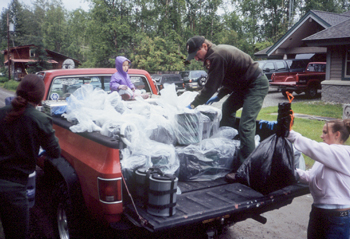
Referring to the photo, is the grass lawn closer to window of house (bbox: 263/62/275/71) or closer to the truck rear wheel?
the truck rear wheel

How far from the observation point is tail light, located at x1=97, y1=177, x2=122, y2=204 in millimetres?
2264

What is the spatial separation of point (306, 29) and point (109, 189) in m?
20.8

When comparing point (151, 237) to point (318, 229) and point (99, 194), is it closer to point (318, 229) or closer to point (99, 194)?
point (99, 194)

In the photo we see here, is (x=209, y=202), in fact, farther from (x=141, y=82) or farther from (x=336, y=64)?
(x=336, y=64)

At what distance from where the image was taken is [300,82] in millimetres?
15883

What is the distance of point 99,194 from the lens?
2.31m

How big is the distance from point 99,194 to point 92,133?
580mm

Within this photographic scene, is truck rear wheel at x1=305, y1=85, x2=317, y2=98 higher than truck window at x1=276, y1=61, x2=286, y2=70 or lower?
lower

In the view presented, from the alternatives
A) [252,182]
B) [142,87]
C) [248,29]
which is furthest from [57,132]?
[248,29]

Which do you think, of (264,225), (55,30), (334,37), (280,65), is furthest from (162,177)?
(55,30)

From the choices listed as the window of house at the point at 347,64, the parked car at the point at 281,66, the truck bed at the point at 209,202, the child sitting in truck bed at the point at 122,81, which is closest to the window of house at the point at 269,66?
the parked car at the point at 281,66

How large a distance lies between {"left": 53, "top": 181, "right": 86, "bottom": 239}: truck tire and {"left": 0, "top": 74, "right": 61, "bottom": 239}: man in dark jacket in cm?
43

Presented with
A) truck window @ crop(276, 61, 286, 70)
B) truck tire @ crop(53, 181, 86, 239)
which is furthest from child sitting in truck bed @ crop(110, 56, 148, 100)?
truck window @ crop(276, 61, 286, 70)

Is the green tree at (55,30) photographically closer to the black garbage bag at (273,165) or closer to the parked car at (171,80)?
the parked car at (171,80)
